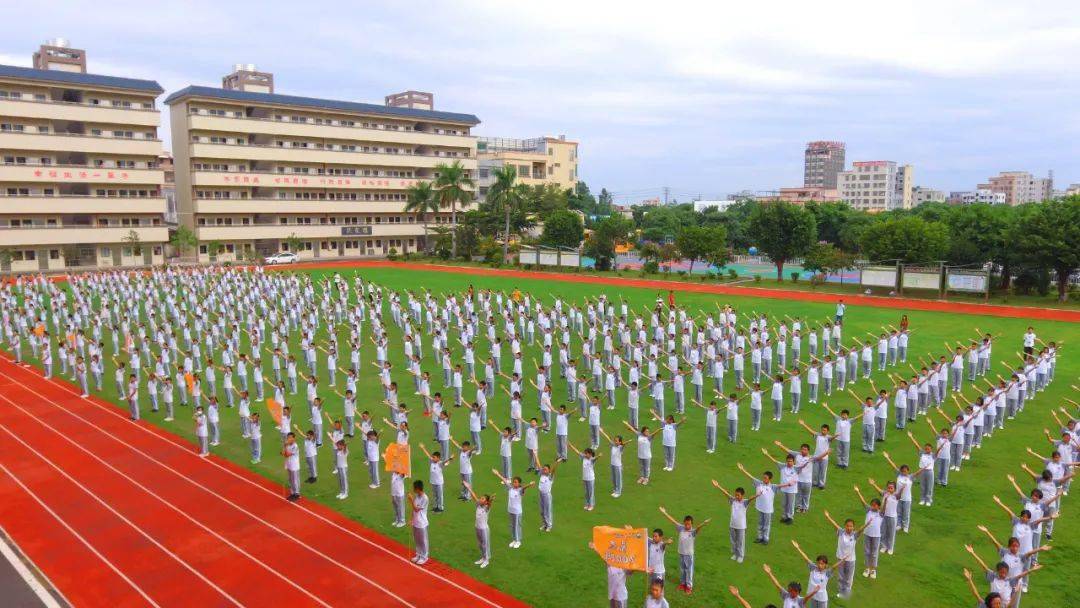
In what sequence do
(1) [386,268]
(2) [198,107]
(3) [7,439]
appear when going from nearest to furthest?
(3) [7,439], (1) [386,268], (2) [198,107]

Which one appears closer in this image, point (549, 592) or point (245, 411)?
point (549, 592)

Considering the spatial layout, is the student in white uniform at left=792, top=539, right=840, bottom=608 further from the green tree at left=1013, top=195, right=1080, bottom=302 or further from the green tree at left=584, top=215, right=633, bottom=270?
the green tree at left=584, top=215, right=633, bottom=270

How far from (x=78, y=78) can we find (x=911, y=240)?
4828 centimetres

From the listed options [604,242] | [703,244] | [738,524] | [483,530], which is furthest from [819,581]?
[604,242]

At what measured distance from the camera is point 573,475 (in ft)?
41.0

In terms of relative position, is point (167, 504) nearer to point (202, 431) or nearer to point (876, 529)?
point (202, 431)

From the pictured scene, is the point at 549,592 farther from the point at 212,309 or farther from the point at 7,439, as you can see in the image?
the point at 212,309

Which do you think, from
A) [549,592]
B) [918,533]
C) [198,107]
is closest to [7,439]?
[549,592]

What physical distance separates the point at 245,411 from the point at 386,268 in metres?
35.7

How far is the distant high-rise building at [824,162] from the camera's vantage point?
191000 mm

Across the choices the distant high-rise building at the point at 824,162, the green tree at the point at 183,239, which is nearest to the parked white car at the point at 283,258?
the green tree at the point at 183,239

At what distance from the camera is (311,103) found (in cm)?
5669

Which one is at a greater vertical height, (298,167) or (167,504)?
(298,167)

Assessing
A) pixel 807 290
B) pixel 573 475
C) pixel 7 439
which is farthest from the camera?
pixel 807 290
